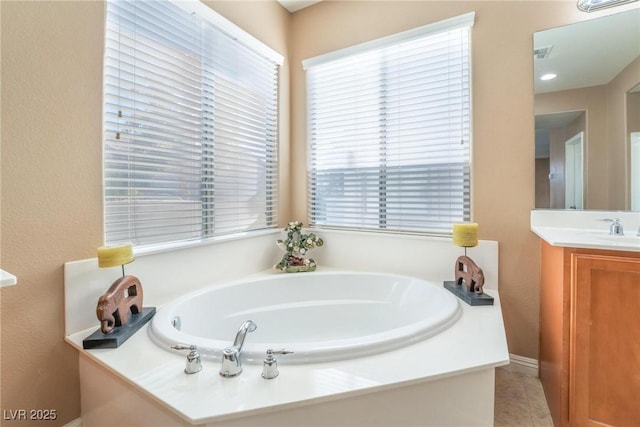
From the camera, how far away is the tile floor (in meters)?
→ 1.50

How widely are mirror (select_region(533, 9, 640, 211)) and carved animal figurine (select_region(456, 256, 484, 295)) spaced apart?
22.7 inches

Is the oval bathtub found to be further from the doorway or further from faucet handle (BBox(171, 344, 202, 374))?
the doorway

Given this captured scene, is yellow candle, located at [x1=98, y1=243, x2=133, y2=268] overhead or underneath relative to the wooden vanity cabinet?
overhead

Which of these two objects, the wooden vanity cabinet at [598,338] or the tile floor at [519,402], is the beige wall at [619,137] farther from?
the tile floor at [519,402]

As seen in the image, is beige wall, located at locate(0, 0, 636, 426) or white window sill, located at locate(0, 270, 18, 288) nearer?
white window sill, located at locate(0, 270, 18, 288)

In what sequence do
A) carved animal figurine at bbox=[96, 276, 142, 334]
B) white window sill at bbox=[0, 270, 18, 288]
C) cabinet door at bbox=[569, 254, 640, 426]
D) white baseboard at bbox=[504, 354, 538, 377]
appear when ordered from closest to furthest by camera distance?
1. white window sill at bbox=[0, 270, 18, 288]
2. cabinet door at bbox=[569, 254, 640, 426]
3. carved animal figurine at bbox=[96, 276, 142, 334]
4. white baseboard at bbox=[504, 354, 538, 377]

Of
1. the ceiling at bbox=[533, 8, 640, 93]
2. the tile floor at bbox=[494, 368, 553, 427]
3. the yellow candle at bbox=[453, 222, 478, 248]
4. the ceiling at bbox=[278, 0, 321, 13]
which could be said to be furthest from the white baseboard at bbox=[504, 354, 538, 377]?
the ceiling at bbox=[278, 0, 321, 13]

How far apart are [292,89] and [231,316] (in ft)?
6.55

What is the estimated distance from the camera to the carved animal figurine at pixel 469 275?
1.74 metres

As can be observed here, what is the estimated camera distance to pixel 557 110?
1.81m

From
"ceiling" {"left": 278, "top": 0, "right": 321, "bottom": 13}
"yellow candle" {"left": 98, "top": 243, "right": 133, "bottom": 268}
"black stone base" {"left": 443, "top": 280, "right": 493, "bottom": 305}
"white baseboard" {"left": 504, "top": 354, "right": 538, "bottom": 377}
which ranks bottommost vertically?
"white baseboard" {"left": 504, "top": 354, "right": 538, "bottom": 377}

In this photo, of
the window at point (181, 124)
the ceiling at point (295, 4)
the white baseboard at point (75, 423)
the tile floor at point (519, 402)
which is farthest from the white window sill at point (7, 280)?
the ceiling at point (295, 4)

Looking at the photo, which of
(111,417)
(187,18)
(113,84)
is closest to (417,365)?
(111,417)

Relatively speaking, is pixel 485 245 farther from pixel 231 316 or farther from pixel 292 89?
pixel 292 89
